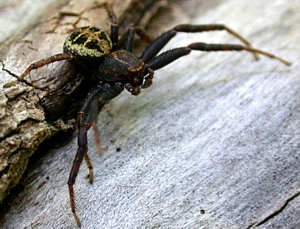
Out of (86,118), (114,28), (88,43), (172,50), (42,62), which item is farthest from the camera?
(114,28)

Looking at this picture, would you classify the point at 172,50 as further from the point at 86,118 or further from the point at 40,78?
the point at 40,78

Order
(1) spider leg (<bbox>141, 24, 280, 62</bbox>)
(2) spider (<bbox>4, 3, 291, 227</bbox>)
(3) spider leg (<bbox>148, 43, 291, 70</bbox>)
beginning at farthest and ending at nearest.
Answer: (1) spider leg (<bbox>141, 24, 280, 62</bbox>) < (3) spider leg (<bbox>148, 43, 291, 70</bbox>) < (2) spider (<bbox>4, 3, 291, 227</bbox>)

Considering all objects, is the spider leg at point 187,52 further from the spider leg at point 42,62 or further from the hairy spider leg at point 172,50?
the spider leg at point 42,62

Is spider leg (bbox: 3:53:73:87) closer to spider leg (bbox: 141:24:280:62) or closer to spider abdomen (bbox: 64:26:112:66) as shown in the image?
spider abdomen (bbox: 64:26:112:66)

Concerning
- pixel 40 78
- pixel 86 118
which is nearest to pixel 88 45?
pixel 40 78

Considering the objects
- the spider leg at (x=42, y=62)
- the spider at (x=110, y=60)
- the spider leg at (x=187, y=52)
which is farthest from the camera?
the spider leg at (x=187, y=52)

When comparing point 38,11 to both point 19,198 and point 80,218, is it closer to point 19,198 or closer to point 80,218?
point 19,198

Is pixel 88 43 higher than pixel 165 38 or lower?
higher

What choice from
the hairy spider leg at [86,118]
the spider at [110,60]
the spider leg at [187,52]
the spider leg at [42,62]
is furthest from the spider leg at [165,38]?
the spider leg at [42,62]

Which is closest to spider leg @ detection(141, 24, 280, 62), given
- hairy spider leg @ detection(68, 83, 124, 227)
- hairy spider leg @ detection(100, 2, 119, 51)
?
hairy spider leg @ detection(100, 2, 119, 51)
